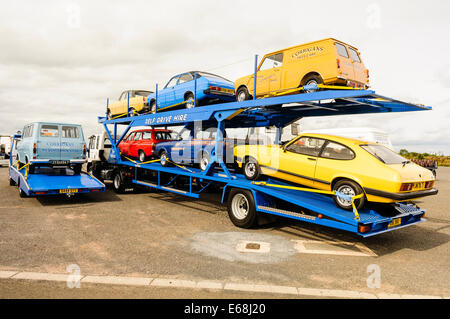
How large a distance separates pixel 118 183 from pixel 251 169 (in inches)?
254

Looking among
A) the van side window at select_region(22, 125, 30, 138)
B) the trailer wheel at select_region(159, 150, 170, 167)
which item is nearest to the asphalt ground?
the trailer wheel at select_region(159, 150, 170, 167)

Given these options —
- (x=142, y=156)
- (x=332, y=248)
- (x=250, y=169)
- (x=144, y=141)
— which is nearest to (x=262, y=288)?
(x=332, y=248)

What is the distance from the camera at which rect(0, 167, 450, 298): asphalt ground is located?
13.2ft

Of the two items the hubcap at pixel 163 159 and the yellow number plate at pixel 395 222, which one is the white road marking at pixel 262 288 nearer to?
the yellow number plate at pixel 395 222

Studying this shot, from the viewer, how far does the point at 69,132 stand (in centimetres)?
1083

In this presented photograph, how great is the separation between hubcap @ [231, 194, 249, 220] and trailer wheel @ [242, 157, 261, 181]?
505 mm

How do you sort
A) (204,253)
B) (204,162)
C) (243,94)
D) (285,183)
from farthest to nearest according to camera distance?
1. (204,162)
2. (243,94)
3. (285,183)
4. (204,253)

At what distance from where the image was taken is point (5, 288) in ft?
12.2

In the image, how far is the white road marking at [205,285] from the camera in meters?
3.82

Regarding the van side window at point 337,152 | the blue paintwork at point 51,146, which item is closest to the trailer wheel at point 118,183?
the blue paintwork at point 51,146

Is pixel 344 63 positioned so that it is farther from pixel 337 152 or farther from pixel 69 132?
pixel 69 132

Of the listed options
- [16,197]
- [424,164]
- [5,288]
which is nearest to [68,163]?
[16,197]

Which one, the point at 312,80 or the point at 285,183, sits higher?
the point at 312,80

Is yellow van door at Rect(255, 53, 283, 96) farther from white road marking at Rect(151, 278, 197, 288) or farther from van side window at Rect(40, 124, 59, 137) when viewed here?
van side window at Rect(40, 124, 59, 137)
